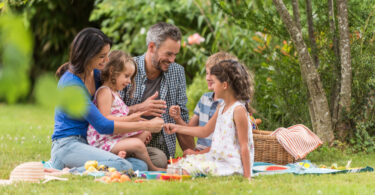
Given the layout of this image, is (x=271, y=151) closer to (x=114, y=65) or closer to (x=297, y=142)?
(x=297, y=142)

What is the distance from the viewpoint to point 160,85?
422cm

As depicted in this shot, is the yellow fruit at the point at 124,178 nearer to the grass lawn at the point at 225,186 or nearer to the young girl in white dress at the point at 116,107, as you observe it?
the grass lawn at the point at 225,186

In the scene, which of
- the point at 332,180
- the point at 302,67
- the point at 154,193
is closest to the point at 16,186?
the point at 154,193

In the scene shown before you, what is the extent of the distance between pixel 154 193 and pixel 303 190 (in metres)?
0.91

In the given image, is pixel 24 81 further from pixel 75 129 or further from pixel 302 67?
pixel 302 67

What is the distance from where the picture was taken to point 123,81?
362 centimetres

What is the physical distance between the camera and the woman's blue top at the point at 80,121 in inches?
133

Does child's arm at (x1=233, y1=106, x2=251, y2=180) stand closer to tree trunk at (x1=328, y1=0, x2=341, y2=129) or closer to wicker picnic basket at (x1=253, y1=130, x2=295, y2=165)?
wicker picnic basket at (x1=253, y1=130, x2=295, y2=165)

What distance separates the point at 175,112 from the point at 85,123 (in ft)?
2.49

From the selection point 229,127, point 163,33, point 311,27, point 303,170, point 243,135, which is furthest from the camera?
point 311,27

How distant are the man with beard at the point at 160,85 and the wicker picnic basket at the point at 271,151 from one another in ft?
2.04

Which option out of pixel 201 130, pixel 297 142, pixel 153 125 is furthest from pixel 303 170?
pixel 153 125

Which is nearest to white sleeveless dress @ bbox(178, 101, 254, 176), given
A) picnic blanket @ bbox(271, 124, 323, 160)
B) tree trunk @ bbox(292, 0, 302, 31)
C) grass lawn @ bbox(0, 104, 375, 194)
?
grass lawn @ bbox(0, 104, 375, 194)

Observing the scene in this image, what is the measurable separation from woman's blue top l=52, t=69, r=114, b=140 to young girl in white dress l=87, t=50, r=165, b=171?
0.09 meters
